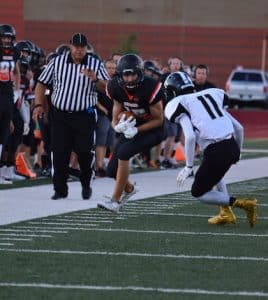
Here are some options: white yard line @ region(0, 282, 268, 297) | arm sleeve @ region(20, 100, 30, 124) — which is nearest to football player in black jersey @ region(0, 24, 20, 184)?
arm sleeve @ region(20, 100, 30, 124)

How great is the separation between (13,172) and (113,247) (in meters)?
6.72

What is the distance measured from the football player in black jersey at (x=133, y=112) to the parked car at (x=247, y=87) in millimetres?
32741

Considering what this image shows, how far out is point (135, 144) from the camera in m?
11.8

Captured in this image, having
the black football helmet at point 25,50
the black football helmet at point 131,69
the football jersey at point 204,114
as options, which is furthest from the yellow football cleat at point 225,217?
the black football helmet at point 25,50

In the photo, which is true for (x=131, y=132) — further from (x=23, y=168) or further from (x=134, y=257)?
(x=23, y=168)

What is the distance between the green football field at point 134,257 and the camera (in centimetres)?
760

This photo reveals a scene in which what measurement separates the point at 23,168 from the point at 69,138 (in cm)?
350

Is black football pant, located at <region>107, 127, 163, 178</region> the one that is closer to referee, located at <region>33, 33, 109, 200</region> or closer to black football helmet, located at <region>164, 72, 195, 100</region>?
black football helmet, located at <region>164, 72, 195, 100</region>

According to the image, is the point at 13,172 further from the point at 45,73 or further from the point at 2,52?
the point at 45,73

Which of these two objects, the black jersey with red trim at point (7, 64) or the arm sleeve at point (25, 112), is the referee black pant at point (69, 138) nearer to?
the black jersey with red trim at point (7, 64)

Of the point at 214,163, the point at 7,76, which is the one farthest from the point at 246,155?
the point at 214,163

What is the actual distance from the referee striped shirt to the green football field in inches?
53.2

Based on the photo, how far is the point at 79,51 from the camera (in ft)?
42.1

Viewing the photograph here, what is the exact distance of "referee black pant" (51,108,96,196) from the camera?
12961mm
